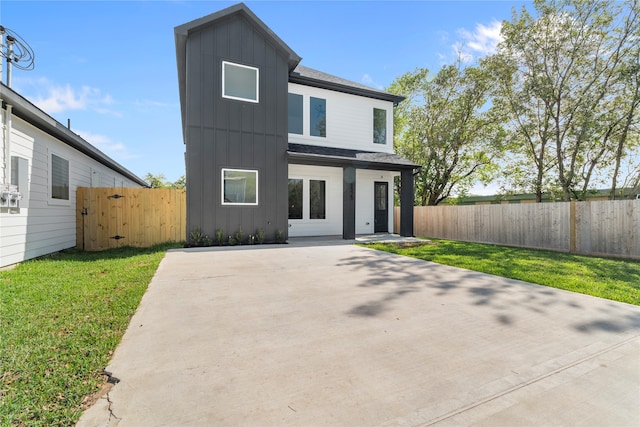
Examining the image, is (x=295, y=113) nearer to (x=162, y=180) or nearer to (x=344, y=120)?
(x=344, y=120)

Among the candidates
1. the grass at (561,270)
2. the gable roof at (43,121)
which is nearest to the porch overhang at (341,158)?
the grass at (561,270)

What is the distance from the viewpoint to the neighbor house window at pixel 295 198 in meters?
10.9

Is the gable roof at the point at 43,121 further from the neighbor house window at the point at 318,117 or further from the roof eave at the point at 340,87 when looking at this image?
the neighbor house window at the point at 318,117

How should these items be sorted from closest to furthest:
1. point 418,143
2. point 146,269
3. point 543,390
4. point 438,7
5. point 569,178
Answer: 1. point 543,390
2. point 146,269
3. point 438,7
4. point 569,178
5. point 418,143

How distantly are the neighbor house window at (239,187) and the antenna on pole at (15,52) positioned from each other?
16.4 feet

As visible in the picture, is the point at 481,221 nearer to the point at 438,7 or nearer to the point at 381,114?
the point at 381,114

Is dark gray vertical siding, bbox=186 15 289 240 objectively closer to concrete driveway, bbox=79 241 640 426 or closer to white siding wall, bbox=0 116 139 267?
white siding wall, bbox=0 116 139 267

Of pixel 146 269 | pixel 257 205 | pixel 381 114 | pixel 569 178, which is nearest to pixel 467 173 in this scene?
pixel 569 178

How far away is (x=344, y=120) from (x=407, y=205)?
4311 mm

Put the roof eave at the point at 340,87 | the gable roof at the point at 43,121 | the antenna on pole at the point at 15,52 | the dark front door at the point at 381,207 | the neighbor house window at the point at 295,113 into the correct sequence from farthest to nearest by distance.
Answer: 1. the dark front door at the point at 381,207
2. the neighbor house window at the point at 295,113
3. the roof eave at the point at 340,87
4. the antenna on pole at the point at 15,52
5. the gable roof at the point at 43,121

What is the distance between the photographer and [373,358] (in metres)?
2.23

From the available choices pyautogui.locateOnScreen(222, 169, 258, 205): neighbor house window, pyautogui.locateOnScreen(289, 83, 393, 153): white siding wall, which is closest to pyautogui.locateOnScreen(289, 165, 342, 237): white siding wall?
pyautogui.locateOnScreen(289, 83, 393, 153): white siding wall

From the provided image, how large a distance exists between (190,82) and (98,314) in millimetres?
7223

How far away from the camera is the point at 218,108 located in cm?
864
